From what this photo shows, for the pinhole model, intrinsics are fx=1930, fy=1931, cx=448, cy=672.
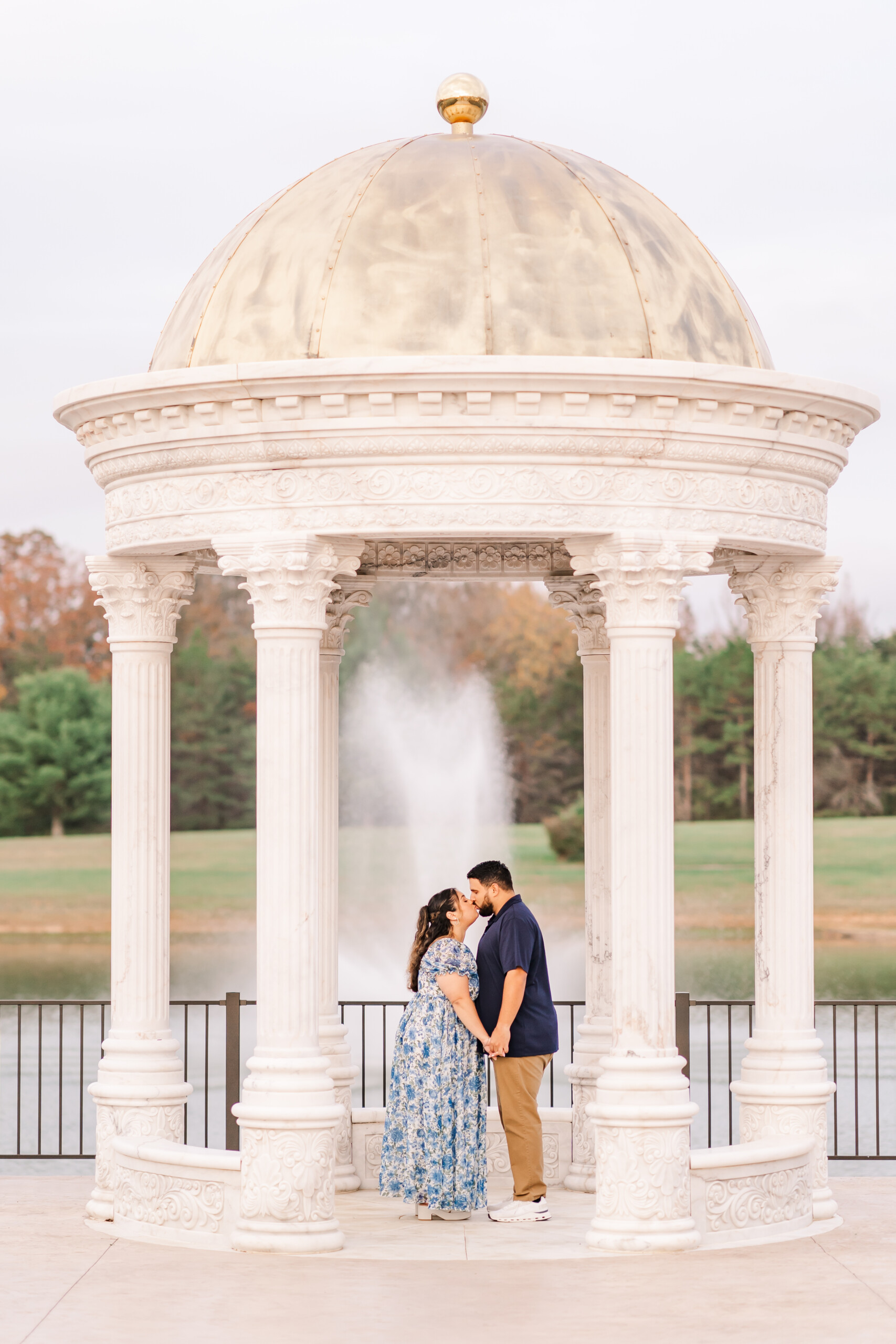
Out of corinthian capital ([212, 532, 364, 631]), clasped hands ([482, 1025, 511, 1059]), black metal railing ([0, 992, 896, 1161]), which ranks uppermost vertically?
corinthian capital ([212, 532, 364, 631])

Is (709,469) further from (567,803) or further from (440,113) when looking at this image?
(567,803)

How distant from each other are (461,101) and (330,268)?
6.30 ft

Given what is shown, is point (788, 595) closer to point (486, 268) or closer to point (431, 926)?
point (486, 268)

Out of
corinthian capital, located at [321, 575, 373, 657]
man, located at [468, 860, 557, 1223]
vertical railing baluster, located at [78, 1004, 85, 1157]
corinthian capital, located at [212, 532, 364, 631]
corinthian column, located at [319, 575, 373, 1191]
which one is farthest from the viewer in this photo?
vertical railing baluster, located at [78, 1004, 85, 1157]

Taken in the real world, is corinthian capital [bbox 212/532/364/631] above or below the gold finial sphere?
below

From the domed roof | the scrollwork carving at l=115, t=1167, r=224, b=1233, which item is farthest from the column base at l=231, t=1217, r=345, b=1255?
the domed roof

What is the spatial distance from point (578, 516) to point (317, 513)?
1362 millimetres

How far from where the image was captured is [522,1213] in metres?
10.7

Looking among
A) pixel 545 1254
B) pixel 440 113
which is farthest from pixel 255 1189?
pixel 440 113

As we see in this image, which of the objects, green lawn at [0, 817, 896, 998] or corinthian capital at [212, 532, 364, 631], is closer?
corinthian capital at [212, 532, 364, 631]

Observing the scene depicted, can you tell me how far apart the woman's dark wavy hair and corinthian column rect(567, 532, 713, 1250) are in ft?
3.18

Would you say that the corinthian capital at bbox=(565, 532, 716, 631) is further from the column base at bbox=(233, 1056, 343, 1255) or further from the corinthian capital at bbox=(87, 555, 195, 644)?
the column base at bbox=(233, 1056, 343, 1255)

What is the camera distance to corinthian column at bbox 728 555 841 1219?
11.3 meters

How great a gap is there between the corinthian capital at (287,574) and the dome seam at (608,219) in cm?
201
